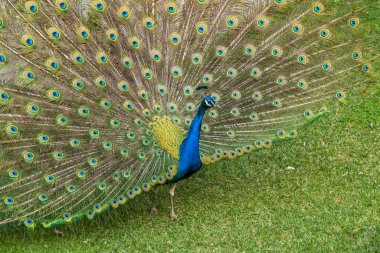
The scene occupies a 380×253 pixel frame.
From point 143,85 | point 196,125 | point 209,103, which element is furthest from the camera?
point 143,85

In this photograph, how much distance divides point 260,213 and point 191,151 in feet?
2.96

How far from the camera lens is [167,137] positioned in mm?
4047

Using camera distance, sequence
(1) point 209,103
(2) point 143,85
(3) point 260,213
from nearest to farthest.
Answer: (1) point 209,103 → (2) point 143,85 → (3) point 260,213

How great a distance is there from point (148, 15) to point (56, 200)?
1.53 m

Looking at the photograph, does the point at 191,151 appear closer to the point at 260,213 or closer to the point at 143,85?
the point at 143,85

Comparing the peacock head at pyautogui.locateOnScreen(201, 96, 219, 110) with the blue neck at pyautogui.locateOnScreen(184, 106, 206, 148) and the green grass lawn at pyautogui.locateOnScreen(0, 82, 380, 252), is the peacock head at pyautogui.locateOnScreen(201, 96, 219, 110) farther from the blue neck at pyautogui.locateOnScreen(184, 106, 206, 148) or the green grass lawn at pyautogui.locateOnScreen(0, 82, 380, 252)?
the green grass lawn at pyautogui.locateOnScreen(0, 82, 380, 252)

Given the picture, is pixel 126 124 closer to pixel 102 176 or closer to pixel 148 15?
pixel 102 176

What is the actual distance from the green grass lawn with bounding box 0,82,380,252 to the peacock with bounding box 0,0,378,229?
9.4 inches

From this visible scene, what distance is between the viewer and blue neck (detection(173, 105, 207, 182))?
3844mm

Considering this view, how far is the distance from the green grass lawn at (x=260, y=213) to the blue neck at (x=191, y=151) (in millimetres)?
563

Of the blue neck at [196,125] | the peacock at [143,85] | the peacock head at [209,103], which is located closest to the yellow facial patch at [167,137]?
the peacock at [143,85]

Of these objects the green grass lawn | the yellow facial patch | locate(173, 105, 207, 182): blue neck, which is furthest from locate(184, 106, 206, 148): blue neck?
the green grass lawn

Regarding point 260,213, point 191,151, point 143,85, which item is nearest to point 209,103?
point 191,151

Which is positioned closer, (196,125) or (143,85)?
(196,125)
